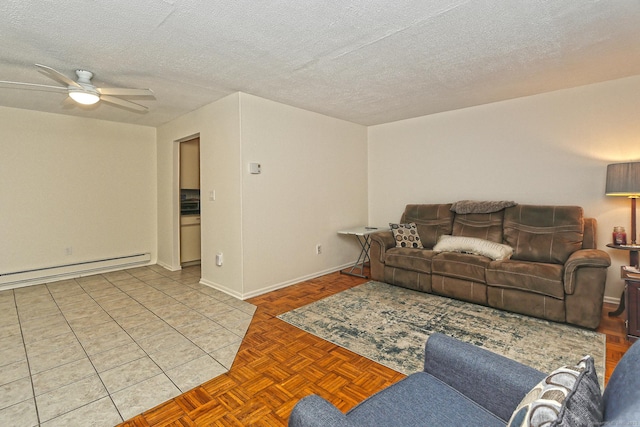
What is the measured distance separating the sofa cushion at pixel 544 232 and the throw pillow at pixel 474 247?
16cm

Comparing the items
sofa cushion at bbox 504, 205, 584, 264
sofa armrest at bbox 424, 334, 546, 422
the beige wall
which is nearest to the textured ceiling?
the beige wall

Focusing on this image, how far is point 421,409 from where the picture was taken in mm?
1111

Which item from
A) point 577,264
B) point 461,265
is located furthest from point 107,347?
point 577,264

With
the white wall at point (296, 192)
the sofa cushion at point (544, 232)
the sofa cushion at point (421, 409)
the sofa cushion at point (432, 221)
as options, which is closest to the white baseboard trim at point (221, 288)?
the white wall at point (296, 192)

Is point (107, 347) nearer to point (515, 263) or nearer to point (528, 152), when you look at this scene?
point (515, 263)

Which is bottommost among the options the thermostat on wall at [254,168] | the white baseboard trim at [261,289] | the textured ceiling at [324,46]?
the white baseboard trim at [261,289]

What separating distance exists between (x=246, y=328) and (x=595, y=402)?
2.50 meters

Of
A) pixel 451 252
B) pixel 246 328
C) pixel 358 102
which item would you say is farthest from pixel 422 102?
pixel 246 328

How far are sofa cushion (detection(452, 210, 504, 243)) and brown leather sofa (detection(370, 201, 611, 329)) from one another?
10mm

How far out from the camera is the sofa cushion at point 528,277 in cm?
274

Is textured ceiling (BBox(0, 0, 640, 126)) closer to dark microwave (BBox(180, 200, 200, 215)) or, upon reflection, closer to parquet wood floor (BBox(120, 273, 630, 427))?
dark microwave (BBox(180, 200, 200, 215))

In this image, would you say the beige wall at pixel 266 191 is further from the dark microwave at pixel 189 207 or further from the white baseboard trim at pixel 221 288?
the dark microwave at pixel 189 207

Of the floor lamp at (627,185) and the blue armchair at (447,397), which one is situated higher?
the floor lamp at (627,185)

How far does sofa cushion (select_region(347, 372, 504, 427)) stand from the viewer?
3.46 ft
